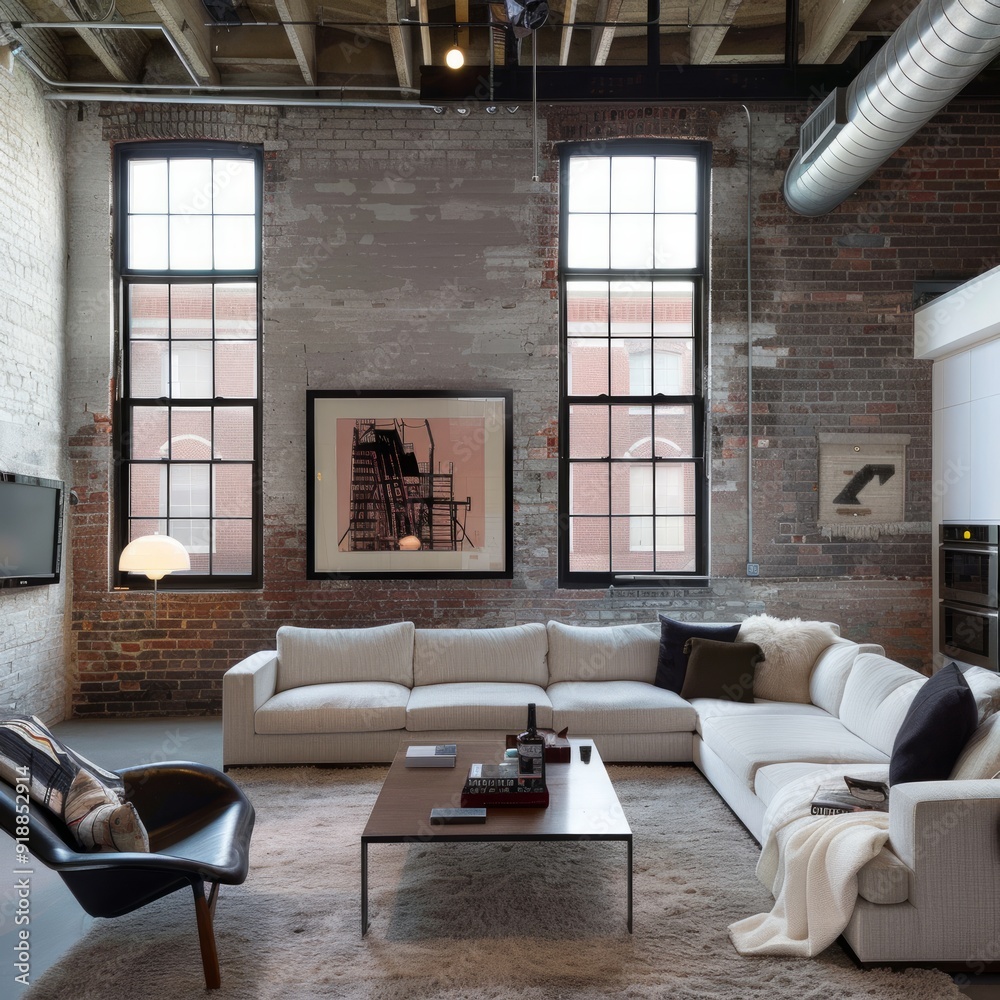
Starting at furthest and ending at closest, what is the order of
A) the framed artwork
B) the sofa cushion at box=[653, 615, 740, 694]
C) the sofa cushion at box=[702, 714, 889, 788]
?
the framed artwork
the sofa cushion at box=[653, 615, 740, 694]
the sofa cushion at box=[702, 714, 889, 788]

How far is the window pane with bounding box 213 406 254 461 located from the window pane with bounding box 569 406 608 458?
251cm

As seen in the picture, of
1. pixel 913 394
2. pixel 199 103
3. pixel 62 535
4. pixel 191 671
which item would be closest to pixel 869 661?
pixel 913 394

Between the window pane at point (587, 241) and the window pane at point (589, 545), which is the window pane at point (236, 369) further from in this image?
the window pane at point (589, 545)

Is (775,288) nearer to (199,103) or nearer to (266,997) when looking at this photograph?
(199,103)

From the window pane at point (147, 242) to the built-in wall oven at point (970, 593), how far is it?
629 centimetres

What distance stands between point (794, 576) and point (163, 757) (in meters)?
4.65

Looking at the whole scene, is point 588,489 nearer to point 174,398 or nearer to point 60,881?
point 174,398

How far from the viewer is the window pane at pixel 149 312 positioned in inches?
260

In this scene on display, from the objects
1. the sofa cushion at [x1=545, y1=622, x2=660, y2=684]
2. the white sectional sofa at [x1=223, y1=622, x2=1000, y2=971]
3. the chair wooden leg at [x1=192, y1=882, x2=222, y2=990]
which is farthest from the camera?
the sofa cushion at [x1=545, y1=622, x2=660, y2=684]

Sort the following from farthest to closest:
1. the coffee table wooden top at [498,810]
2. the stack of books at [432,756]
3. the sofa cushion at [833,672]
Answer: the sofa cushion at [833,672] → the stack of books at [432,756] → the coffee table wooden top at [498,810]

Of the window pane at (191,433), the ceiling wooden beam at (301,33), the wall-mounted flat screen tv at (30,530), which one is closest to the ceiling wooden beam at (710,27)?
the ceiling wooden beam at (301,33)

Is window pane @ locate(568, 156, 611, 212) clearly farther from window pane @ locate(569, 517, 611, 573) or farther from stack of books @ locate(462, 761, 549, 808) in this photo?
stack of books @ locate(462, 761, 549, 808)

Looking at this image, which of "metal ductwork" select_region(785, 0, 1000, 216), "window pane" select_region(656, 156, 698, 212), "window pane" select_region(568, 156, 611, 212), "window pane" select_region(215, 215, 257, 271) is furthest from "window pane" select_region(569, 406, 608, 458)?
"window pane" select_region(215, 215, 257, 271)

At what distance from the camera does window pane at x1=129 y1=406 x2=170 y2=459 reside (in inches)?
258
